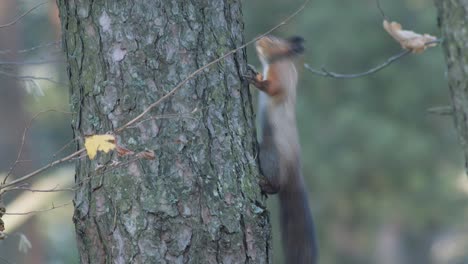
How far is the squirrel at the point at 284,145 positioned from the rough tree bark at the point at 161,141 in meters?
0.70

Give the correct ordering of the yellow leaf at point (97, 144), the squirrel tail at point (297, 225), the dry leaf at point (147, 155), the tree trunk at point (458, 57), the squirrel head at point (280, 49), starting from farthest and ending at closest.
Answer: the squirrel head at point (280, 49), the tree trunk at point (458, 57), the squirrel tail at point (297, 225), the dry leaf at point (147, 155), the yellow leaf at point (97, 144)

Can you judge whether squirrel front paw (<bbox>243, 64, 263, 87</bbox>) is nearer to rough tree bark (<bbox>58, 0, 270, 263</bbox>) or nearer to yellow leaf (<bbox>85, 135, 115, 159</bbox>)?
rough tree bark (<bbox>58, 0, 270, 263</bbox>)

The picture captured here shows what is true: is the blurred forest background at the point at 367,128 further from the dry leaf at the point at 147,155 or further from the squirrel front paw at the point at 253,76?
the dry leaf at the point at 147,155

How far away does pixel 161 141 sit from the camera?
11.0 ft

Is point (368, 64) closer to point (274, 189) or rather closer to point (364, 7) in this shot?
point (364, 7)

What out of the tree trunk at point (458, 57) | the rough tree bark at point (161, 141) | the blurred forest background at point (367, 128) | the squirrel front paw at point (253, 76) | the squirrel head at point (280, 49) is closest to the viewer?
the rough tree bark at point (161, 141)

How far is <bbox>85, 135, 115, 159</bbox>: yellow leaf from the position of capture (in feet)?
9.45

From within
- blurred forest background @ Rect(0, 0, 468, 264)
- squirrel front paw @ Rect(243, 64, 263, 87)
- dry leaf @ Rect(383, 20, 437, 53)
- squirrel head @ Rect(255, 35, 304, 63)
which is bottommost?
squirrel front paw @ Rect(243, 64, 263, 87)

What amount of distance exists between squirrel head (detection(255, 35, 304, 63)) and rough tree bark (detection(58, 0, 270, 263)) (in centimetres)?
162

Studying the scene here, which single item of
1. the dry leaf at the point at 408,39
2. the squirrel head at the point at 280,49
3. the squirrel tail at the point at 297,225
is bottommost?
the squirrel tail at the point at 297,225

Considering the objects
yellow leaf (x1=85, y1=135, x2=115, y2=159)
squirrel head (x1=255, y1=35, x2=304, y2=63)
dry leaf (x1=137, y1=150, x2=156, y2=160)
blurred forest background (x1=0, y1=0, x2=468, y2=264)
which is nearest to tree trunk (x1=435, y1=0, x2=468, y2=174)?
squirrel head (x1=255, y1=35, x2=304, y2=63)

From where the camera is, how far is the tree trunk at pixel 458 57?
4707mm

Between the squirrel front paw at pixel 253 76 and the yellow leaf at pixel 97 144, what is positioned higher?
the squirrel front paw at pixel 253 76

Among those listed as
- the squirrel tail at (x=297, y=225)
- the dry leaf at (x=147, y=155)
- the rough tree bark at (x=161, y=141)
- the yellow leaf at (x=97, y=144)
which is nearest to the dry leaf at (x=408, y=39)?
the squirrel tail at (x=297, y=225)
